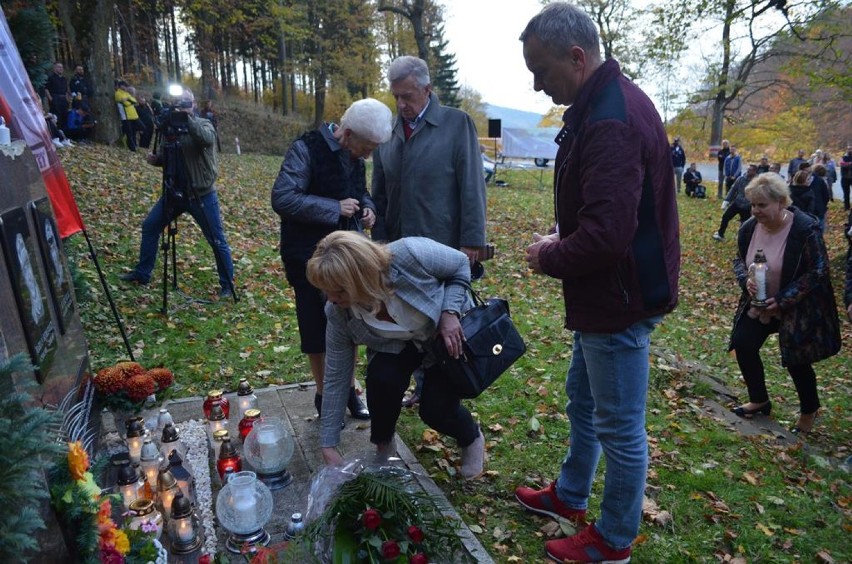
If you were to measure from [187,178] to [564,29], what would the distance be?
5083 mm

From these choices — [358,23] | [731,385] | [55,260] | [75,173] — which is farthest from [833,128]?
[55,260]

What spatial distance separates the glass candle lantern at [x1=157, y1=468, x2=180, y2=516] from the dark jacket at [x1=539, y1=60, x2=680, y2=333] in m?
1.89

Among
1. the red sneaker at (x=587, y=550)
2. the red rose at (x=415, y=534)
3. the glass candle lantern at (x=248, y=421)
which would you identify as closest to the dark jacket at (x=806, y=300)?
the red sneaker at (x=587, y=550)

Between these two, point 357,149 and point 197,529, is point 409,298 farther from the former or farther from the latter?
point 197,529

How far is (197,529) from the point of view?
267 centimetres

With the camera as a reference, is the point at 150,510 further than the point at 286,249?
No

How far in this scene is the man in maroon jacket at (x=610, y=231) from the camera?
2.04 m

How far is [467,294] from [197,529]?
64.1 inches

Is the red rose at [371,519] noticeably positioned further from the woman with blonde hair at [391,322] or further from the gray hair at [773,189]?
the gray hair at [773,189]

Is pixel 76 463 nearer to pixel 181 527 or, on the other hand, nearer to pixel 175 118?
pixel 181 527

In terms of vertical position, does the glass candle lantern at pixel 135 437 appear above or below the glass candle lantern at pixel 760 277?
below

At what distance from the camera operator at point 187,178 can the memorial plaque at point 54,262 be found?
3.05 metres

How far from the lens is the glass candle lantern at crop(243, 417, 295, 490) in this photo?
2.99 metres

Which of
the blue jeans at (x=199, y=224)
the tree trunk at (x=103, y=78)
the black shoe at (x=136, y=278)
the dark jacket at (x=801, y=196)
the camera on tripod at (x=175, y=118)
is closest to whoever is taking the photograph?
the camera on tripod at (x=175, y=118)
